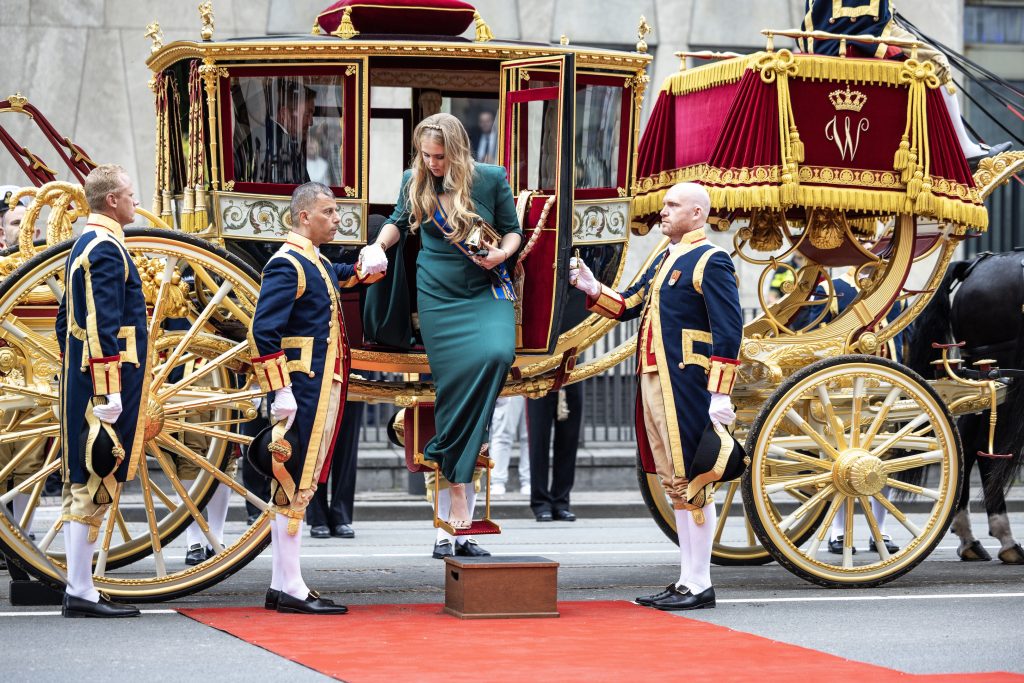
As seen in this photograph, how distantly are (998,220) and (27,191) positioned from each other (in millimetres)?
11905

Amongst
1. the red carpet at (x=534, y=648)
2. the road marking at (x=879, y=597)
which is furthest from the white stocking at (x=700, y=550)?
the road marking at (x=879, y=597)

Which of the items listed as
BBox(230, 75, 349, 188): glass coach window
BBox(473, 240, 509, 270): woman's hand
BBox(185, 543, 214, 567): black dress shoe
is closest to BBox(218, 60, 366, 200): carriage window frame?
BBox(230, 75, 349, 188): glass coach window

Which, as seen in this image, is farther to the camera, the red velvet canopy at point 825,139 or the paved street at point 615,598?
the red velvet canopy at point 825,139

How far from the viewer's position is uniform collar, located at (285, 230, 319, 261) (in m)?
7.42

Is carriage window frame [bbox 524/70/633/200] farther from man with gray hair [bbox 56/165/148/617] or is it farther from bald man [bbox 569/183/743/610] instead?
man with gray hair [bbox 56/165/148/617]

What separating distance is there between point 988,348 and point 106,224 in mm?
5381

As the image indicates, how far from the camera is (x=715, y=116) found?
342 inches

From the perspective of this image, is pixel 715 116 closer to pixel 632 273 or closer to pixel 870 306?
pixel 870 306

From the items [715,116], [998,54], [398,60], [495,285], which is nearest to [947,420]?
[715,116]

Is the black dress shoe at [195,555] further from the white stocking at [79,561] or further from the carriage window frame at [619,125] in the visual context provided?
the carriage window frame at [619,125]

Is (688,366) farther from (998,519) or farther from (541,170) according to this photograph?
(998,519)

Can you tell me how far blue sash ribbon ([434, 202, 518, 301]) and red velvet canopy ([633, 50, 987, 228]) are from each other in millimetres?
1283

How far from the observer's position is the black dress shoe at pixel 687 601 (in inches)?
300

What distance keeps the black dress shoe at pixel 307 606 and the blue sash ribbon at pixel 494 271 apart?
159 centimetres
